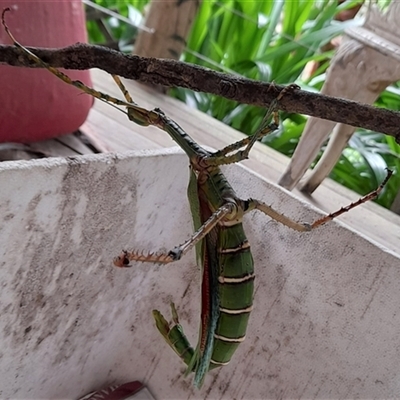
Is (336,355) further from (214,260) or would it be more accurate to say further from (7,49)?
(7,49)

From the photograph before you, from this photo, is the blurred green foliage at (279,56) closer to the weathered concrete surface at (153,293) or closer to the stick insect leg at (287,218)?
the weathered concrete surface at (153,293)

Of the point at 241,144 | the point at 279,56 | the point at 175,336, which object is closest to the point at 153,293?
the point at 175,336

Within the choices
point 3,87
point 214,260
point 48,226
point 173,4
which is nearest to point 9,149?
point 3,87

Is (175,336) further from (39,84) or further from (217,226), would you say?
(39,84)

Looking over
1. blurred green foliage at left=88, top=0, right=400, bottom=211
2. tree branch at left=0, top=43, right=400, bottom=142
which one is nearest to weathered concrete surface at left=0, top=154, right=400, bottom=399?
tree branch at left=0, top=43, right=400, bottom=142

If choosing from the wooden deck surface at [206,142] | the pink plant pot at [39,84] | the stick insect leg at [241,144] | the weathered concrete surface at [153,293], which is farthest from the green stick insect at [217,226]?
the wooden deck surface at [206,142]

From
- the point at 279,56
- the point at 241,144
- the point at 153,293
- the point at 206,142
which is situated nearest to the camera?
the point at 241,144
